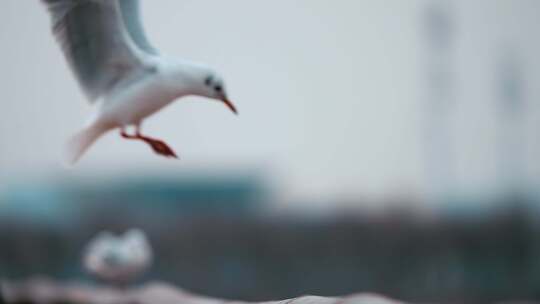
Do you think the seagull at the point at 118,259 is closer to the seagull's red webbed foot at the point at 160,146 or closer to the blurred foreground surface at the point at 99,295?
the blurred foreground surface at the point at 99,295

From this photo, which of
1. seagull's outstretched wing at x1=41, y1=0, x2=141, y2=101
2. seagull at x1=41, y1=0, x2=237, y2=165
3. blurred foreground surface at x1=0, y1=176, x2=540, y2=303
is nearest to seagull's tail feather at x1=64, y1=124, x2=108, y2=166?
seagull at x1=41, y1=0, x2=237, y2=165

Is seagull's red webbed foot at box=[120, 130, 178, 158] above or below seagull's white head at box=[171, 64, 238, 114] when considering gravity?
below

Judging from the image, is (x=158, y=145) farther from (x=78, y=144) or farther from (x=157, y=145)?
(x=78, y=144)

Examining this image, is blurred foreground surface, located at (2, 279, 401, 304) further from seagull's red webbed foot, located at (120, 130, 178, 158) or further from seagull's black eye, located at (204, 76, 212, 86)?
seagull's black eye, located at (204, 76, 212, 86)

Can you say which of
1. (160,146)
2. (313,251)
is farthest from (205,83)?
(313,251)

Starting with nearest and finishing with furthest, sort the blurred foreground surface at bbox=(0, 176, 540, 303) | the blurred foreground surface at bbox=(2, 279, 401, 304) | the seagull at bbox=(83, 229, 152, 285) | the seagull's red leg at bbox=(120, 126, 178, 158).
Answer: the seagull's red leg at bbox=(120, 126, 178, 158)
the blurred foreground surface at bbox=(2, 279, 401, 304)
the seagull at bbox=(83, 229, 152, 285)
the blurred foreground surface at bbox=(0, 176, 540, 303)

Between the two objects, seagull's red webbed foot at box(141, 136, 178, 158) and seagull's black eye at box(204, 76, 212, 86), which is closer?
seagull's black eye at box(204, 76, 212, 86)

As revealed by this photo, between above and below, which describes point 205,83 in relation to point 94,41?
below

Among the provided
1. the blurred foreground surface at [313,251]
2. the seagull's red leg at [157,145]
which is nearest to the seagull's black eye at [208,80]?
the seagull's red leg at [157,145]
